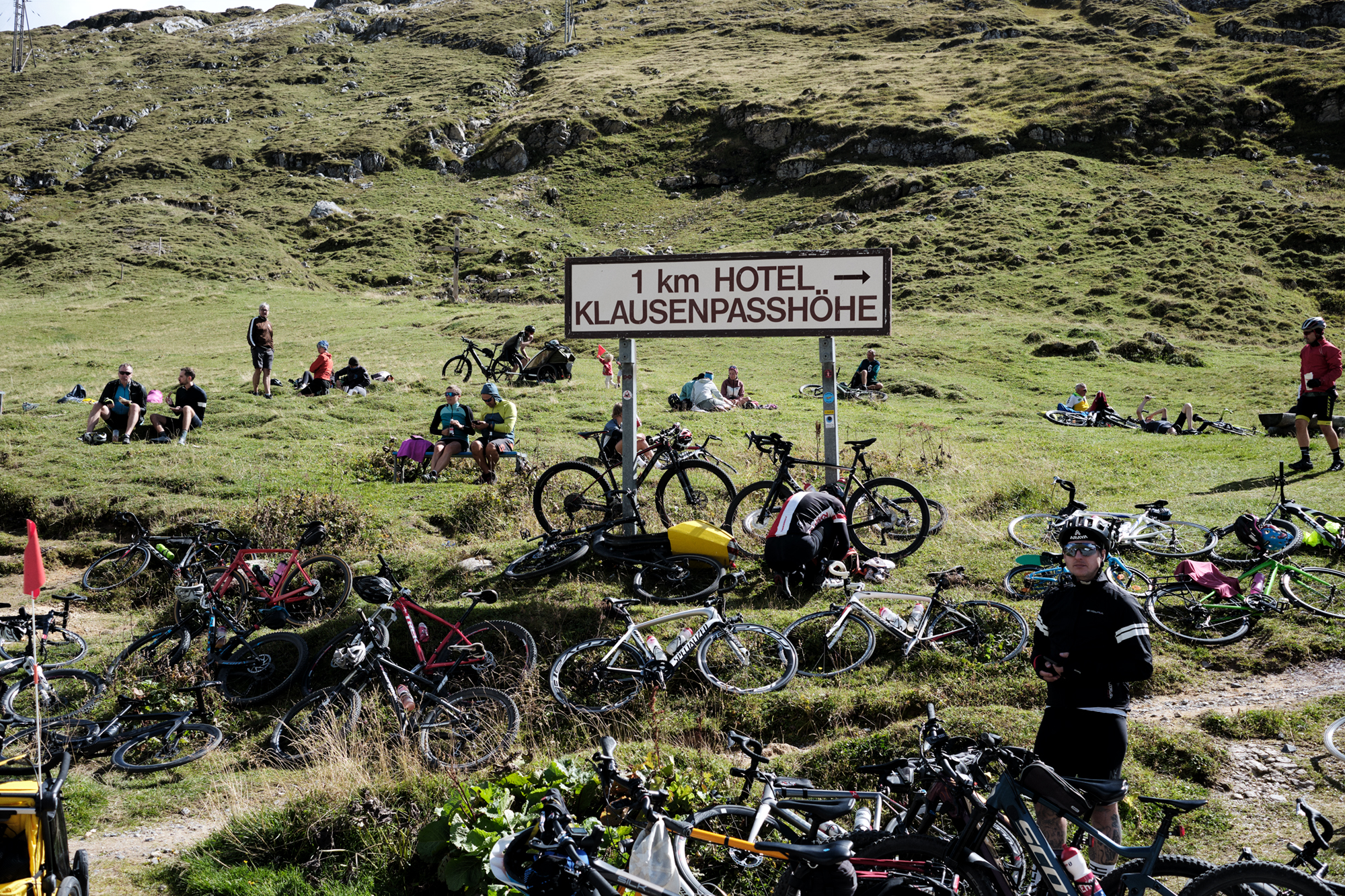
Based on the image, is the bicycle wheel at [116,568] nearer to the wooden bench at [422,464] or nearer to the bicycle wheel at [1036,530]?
the wooden bench at [422,464]

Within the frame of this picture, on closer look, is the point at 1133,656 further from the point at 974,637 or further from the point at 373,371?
the point at 373,371

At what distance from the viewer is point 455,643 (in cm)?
858

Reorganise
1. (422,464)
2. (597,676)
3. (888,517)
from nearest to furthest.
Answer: (597,676) → (888,517) → (422,464)

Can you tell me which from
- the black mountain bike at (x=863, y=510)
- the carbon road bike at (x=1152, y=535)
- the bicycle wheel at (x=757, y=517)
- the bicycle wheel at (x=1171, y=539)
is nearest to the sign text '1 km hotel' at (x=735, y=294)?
the black mountain bike at (x=863, y=510)

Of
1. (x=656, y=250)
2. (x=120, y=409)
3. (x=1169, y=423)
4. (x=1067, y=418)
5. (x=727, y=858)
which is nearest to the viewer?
(x=727, y=858)

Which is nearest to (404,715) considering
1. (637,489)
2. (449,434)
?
(637,489)

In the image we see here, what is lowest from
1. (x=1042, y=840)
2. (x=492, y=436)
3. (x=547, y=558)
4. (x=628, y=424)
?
(x=547, y=558)

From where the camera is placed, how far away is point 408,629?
906cm

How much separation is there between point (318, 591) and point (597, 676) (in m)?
4.29

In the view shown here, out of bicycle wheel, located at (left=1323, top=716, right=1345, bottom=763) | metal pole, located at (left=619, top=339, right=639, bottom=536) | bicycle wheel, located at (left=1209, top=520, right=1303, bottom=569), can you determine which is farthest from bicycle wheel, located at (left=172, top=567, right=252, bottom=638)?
bicycle wheel, located at (left=1209, top=520, right=1303, bottom=569)

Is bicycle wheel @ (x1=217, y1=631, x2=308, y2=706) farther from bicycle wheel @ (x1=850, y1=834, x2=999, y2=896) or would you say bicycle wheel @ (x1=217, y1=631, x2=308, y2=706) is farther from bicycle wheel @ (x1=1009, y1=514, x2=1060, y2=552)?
bicycle wheel @ (x1=1009, y1=514, x2=1060, y2=552)

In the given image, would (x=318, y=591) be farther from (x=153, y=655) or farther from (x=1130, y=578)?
(x=1130, y=578)

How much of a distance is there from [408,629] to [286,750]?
162 cm

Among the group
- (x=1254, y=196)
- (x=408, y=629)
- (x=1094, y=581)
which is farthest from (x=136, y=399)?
(x=1254, y=196)
